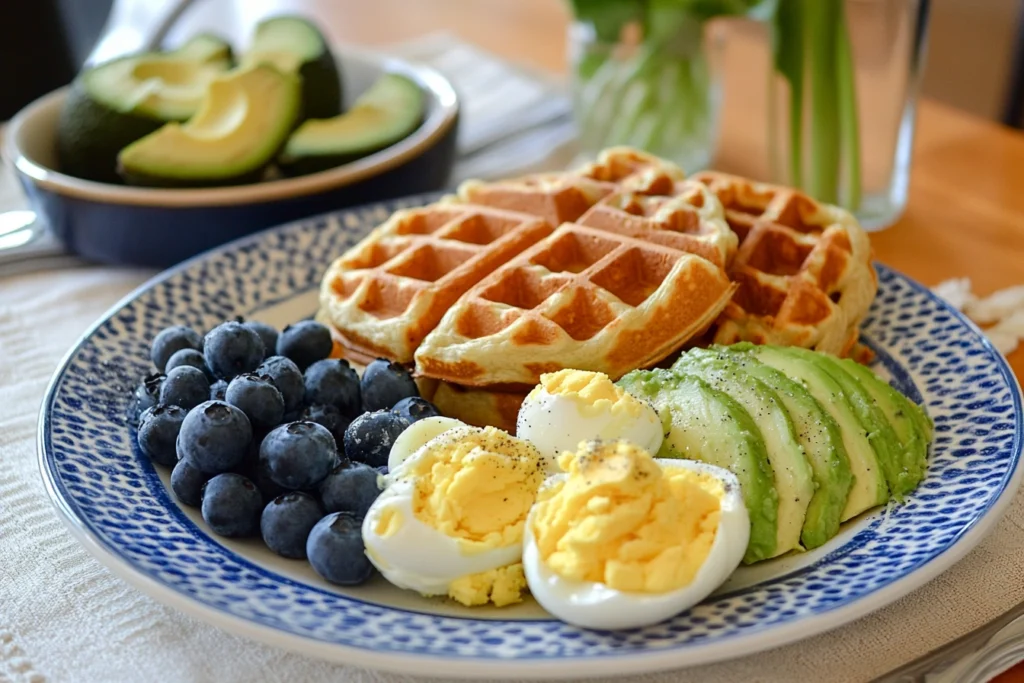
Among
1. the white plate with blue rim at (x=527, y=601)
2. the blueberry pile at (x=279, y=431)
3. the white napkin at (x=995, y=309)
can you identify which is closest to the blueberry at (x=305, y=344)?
the blueberry pile at (x=279, y=431)

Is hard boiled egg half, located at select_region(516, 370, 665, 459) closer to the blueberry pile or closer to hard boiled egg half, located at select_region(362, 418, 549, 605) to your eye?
hard boiled egg half, located at select_region(362, 418, 549, 605)

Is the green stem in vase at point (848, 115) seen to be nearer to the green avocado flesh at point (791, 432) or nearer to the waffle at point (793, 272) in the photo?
the waffle at point (793, 272)

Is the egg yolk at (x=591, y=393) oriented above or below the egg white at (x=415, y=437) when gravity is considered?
above

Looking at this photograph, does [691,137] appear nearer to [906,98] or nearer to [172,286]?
[906,98]

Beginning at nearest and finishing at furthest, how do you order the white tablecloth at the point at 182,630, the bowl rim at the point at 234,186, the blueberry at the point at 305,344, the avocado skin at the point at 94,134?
the white tablecloth at the point at 182,630 → the blueberry at the point at 305,344 → the bowl rim at the point at 234,186 → the avocado skin at the point at 94,134

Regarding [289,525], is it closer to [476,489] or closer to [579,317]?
[476,489]

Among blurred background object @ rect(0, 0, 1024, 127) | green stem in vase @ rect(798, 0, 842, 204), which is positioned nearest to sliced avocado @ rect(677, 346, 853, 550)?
green stem in vase @ rect(798, 0, 842, 204)

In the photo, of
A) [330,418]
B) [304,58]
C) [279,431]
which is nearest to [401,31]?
[304,58]
